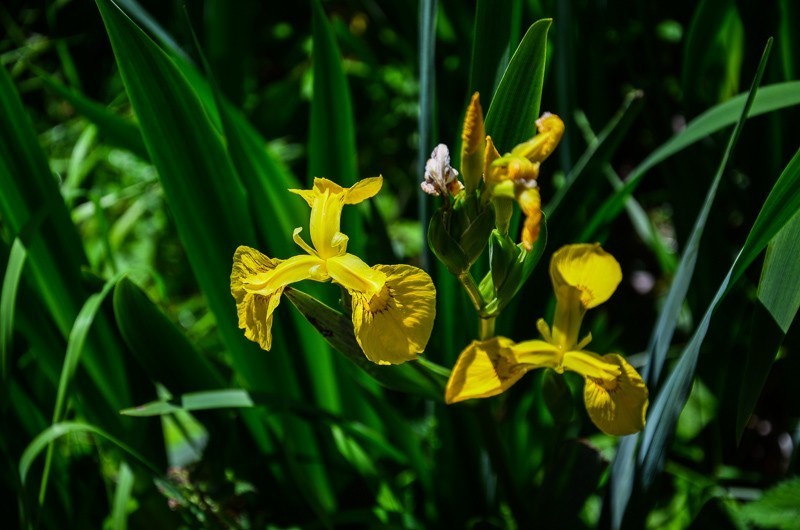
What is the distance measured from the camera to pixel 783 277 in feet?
2.21

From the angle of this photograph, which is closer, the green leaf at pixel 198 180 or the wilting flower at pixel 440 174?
the wilting flower at pixel 440 174

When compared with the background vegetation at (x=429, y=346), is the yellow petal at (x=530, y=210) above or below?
above

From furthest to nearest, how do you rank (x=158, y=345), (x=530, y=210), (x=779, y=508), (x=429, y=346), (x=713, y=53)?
(x=713, y=53) < (x=429, y=346) < (x=158, y=345) < (x=779, y=508) < (x=530, y=210)

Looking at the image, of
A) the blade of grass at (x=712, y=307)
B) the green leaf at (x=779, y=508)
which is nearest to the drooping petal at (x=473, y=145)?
the blade of grass at (x=712, y=307)

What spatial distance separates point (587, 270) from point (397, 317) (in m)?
0.17

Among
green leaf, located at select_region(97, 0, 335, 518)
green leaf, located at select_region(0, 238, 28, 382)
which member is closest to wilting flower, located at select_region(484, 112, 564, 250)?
green leaf, located at select_region(97, 0, 335, 518)

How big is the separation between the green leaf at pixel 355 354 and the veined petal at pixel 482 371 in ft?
0.43

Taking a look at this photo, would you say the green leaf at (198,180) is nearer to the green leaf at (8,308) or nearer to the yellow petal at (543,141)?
the green leaf at (8,308)

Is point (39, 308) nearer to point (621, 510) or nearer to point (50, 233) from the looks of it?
point (50, 233)

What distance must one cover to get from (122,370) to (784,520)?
830 mm

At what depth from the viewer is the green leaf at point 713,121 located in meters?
0.80

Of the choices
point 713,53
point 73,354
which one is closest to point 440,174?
point 73,354

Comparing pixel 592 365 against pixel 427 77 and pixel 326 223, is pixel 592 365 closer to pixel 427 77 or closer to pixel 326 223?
pixel 326 223

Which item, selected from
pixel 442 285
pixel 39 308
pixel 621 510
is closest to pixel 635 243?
pixel 442 285
